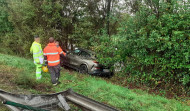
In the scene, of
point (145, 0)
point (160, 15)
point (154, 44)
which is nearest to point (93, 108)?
point (154, 44)

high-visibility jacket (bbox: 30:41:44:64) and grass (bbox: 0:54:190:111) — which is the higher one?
high-visibility jacket (bbox: 30:41:44:64)

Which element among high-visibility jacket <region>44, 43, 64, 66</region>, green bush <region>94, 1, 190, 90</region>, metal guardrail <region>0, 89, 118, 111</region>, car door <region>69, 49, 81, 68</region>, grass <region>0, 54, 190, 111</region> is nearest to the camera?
metal guardrail <region>0, 89, 118, 111</region>

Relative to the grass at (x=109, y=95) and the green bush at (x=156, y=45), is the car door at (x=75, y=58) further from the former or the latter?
the grass at (x=109, y=95)

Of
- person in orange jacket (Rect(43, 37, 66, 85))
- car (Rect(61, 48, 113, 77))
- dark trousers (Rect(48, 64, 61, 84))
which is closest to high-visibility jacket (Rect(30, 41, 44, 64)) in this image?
person in orange jacket (Rect(43, 37, 66, 85))

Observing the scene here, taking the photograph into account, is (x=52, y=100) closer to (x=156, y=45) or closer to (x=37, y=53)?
(x=37, y=53)

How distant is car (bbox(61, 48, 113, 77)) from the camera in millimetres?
9086

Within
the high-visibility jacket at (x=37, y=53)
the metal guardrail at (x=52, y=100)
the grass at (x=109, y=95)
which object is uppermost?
the high-visibility jacket at (x=37, y=53)

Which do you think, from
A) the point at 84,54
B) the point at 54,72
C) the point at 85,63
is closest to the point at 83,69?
the point at 85,63

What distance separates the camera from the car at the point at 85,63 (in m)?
9.09

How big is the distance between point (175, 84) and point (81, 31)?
23.7ft

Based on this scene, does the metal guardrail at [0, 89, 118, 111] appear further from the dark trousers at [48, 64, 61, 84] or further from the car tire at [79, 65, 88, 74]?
the car tire at [79, 65, 88, 74]

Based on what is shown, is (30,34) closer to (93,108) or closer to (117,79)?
(117,79)

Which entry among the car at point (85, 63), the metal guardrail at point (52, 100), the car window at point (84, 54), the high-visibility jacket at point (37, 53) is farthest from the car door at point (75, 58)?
the metal guardrail at point (52, 100)

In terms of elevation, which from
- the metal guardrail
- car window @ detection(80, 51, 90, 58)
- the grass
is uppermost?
Answer: car window @ detection(80, 51, 90, 58)
